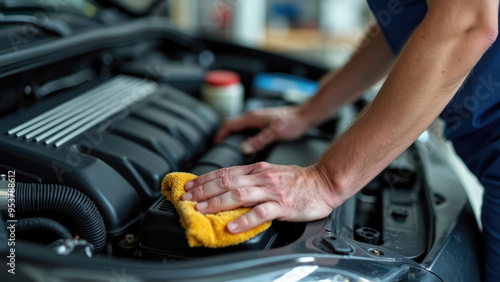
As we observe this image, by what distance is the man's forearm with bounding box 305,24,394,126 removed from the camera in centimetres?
112

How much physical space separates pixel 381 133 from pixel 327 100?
472 millimetres

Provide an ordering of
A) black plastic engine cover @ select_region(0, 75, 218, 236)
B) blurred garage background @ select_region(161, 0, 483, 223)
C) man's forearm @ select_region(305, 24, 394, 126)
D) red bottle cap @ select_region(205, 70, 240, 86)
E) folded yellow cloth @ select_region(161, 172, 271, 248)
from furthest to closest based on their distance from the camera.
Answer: blurred garage background @ select_region(161, 0, 483, 223), red bottle cap @ select_region(205, 70, 240, 86), man's forearm @ select_region(305, 24, 394, 126), black plastic engine cover @ select_region(0, 75, 218, 236), folded yellow cloth @ select_region(161, 172, 271, 248)

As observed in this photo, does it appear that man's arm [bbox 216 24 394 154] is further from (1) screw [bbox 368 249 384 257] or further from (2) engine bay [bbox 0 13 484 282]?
(1) screw [bbox 368 249 384 257]

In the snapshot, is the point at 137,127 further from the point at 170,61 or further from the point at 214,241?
the point at 170,61

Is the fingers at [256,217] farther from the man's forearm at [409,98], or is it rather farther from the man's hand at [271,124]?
the man's hand at [271,124]

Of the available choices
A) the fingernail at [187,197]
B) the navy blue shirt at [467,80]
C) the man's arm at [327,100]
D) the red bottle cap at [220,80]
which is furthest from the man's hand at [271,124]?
the fingernail at [187,197]

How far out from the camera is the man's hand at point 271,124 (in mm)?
1181

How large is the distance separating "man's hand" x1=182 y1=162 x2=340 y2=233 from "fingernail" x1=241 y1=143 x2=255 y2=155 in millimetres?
350

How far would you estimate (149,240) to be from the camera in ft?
2.40

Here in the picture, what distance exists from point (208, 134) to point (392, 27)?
0.52m

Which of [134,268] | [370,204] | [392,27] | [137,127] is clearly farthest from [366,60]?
[134,268]

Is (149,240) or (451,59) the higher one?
(451,59)

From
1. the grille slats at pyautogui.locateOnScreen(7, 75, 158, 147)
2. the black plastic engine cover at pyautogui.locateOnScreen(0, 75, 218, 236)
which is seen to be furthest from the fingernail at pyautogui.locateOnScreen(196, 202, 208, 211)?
the grille slats at pyautogui.locateOnScreen(7, 75, 158, 147)

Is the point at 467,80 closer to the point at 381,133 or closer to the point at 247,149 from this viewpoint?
the point at 381,133
